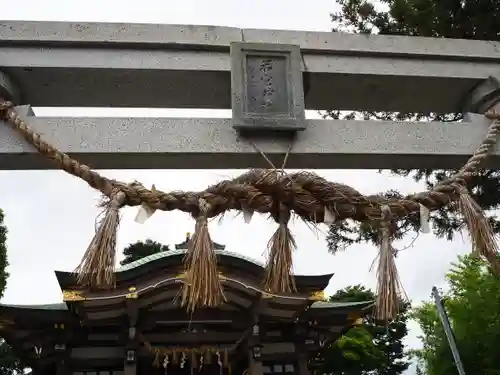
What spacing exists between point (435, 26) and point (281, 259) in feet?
8.42

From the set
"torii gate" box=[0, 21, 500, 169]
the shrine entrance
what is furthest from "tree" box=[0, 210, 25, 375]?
"torii gate" box=[0, 21, 500, 169]

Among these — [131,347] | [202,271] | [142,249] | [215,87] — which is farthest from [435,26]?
[142,249]

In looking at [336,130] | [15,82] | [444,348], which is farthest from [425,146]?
[444,348]

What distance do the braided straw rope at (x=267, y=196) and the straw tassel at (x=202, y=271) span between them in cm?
5

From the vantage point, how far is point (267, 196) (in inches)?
71.5

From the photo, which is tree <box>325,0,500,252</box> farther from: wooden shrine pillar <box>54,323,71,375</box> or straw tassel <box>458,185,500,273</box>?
wooden shrine pillar <box>54,323,71,375</box>

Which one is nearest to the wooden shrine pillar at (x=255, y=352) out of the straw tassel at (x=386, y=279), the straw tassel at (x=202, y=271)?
the straw tassel at (x=386, y=279)

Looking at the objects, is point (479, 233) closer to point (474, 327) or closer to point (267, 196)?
point (267, 196)

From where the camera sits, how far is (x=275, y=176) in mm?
1812

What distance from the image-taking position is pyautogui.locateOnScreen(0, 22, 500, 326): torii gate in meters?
1.81

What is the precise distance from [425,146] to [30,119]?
166 centimetres

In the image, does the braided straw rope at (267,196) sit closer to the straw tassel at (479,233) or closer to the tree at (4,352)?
the straw tassel at (479,233)

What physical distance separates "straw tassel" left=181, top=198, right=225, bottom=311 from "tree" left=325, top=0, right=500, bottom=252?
1488 millimetres

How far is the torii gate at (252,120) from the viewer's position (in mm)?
1806
